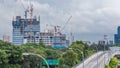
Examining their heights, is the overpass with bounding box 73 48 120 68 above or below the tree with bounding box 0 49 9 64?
below

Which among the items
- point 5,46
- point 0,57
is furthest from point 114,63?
point 0,57

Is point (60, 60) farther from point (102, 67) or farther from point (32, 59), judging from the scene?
point (102, 67)

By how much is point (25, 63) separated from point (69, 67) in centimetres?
1089

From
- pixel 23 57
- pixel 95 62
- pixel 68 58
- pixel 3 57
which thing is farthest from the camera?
pixel 95 62

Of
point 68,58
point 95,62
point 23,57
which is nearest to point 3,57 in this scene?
point 23,57

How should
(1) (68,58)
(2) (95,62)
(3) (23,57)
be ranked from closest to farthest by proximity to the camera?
(3) (23,57)
(1) (68,58)
(2) (95,62)

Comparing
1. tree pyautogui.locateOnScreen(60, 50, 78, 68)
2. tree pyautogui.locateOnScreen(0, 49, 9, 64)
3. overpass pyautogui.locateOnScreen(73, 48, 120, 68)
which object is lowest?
overpass pyautogui.locateOnScreen(73, 48, 120, 68)

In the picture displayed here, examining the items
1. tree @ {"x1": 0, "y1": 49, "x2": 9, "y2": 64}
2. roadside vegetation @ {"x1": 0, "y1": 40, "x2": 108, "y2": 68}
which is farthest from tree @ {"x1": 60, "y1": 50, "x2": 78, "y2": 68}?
tree @ {"x1": 0, "y1": 49, "x2": 9, "y2": 64}

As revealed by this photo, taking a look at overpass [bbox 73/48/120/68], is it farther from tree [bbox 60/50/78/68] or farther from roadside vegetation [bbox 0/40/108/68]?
roadside vegetation [bbox 0/40/108/68]

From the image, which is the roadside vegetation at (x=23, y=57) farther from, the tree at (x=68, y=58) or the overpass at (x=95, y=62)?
the overpass at (x=95, y=62)

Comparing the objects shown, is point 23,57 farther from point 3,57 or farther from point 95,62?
point 95,62

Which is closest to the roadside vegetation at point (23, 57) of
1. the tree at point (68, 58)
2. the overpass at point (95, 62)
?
the tree at point (68, 58)

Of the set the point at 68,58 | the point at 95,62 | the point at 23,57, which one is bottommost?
the point at 95,62

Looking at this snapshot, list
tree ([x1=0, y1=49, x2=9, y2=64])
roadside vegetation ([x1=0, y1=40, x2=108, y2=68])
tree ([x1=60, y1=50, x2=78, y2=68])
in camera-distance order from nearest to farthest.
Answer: tree ([x1=0, y1=49, x2=9, y2=64]) → roadside vegetation ([x1=0, y1=40, x2=108, y2=68]) → tree ([x1=60, y1=50, x2=78, y2=68])
